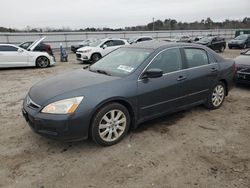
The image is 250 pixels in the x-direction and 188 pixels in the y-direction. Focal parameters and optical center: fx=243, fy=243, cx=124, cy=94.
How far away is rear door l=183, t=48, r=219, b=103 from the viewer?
15.5ft

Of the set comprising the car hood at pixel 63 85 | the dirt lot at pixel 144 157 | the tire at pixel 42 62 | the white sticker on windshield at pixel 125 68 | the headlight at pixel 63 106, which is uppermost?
the white sticker on windshield at pixel 125 68

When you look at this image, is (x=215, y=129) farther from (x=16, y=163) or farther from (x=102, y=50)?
(x=102, y=50)

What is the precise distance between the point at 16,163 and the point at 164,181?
1.99 m

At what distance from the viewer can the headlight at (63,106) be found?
333cm

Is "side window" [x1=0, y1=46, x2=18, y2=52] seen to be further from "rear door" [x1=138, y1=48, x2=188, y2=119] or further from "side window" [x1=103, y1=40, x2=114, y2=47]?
"rear door" [x1=138, y1=48, x2=188, y2=119]

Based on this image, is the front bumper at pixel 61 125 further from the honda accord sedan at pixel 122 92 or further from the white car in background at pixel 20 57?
the white car in background at pixel 20 57

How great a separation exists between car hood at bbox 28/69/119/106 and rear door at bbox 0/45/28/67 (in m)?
9.02

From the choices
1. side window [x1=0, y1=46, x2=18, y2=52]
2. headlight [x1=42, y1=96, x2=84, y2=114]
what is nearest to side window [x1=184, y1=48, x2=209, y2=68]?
headlight [x1=42, y1=96, x2=84, y2=114]

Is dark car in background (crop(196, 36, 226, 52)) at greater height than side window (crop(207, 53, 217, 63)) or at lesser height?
lesser

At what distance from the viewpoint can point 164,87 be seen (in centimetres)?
422

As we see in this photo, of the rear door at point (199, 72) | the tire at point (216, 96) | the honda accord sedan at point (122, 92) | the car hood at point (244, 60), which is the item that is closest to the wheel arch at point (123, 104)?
the honda accord sedan at point (122, 92)

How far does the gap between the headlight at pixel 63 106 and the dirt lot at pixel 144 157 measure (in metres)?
0.67

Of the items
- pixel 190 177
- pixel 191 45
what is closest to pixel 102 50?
pixel 191 45

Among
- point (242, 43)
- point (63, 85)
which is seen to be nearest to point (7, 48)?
point (63, 85)
